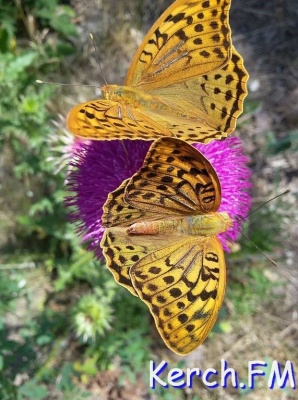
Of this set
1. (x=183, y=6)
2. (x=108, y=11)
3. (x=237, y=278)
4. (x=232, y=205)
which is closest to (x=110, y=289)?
(x=237, y=278)

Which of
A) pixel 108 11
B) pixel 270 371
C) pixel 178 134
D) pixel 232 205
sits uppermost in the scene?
pixel 108 11

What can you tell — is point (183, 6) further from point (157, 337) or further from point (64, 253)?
point (157, 337)

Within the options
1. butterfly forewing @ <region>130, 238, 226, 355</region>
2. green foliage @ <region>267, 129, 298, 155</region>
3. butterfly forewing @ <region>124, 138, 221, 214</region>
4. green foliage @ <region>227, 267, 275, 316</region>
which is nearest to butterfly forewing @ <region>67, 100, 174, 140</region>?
butterfly forewing @ <region>124, 138, 221, 214</region>

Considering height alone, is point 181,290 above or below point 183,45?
below

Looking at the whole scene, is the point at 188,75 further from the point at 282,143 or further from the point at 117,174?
the point at 282,143

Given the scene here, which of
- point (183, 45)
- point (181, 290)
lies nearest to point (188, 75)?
point (183, 45)

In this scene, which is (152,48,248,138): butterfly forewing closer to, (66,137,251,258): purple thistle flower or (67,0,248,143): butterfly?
(67,0,248,143): butterfly

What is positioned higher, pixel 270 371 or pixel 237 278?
pixel 237 278
